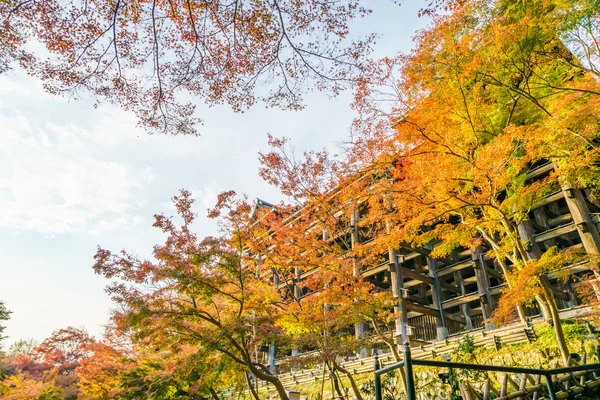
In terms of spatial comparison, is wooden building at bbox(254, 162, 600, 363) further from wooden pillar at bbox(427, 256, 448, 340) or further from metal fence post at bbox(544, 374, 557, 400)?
metal fence post at bbox(544, 374, 557, 400)

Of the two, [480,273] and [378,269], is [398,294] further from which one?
[480,273]

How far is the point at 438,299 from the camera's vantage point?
1681 centimetres

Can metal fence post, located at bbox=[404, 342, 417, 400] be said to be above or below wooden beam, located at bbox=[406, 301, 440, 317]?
below

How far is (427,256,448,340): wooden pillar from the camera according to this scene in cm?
1565

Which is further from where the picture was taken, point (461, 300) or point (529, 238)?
point (461, 300)

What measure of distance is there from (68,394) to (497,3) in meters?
27.2

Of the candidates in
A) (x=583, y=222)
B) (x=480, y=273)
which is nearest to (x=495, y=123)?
(x=583, y=222)

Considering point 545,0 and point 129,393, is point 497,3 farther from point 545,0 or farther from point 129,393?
point 129,393

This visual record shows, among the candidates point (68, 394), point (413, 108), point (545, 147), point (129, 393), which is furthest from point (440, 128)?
point (68, 394)

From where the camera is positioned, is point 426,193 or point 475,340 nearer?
point 426,193

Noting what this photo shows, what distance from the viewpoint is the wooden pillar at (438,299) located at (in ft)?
51.3

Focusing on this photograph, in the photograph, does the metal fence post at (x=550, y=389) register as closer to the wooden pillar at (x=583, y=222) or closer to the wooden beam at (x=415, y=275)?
the wooden pillar at (x=583, y=222)

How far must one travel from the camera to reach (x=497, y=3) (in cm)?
1086

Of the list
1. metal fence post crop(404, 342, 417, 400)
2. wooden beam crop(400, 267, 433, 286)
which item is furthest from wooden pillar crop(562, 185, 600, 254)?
metal fence post crop(404, 342, 417, 400)
